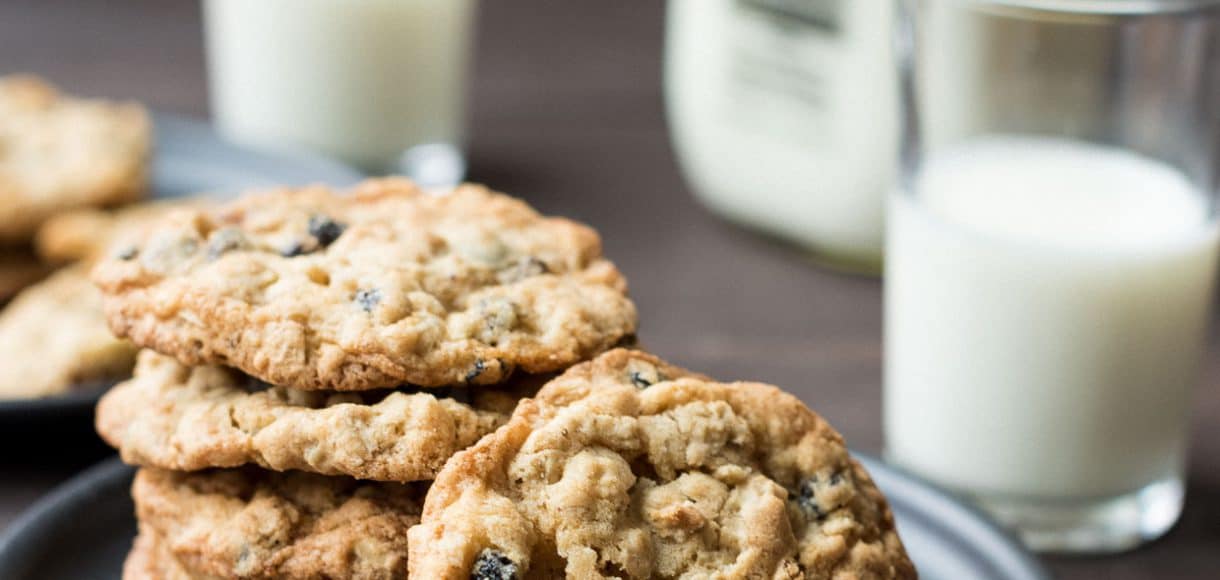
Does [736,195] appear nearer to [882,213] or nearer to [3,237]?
[882,213]

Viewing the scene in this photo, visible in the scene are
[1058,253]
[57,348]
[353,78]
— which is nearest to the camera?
[1058,253]

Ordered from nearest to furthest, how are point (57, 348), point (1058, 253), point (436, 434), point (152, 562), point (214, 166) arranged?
point (436, 434), point (152, 562), point (1058, 253), point (57, 348), point (214, 166)

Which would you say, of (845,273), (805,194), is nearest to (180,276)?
(805,194)

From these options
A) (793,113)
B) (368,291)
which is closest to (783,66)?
(793,113)

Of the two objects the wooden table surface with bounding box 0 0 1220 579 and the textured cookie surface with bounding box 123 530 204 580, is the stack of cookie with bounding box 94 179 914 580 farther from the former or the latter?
the wooden table surface with bounding box 0 0 1220 579

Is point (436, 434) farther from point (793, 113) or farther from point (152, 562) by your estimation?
point (793, 113)

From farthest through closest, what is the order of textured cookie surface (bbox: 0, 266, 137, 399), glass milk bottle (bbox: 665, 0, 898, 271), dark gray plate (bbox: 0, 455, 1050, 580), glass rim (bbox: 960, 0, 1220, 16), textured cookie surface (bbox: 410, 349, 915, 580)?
glass milk bottle (bbox: 665, 0, 898, 271) → textured cookie surface (bbox: 0, 266, 137, 399) → glass rim (bbox: 960, 0, 1220, 16) → dark gray plate (bbox: 0, 455, 1050, 580) → textured cookie surface (bbox: 410, 349, 915, 580)

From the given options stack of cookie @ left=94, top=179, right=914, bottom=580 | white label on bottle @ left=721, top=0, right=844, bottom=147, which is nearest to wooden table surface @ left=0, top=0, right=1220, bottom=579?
white label on bottle @ left=721, top=0, right=844, bottom=147

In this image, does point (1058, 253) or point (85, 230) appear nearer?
point (1058, 253)
